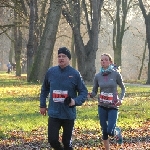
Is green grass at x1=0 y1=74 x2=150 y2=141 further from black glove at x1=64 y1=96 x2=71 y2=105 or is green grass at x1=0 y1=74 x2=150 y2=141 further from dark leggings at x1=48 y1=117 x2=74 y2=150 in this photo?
black glove at x1=64 y1=96 x2=71 y2=105

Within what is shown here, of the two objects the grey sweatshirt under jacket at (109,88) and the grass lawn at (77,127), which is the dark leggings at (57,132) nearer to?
the grey sweatshirt under jacket at (109,88)

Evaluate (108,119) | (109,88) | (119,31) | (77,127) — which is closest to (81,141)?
(108,119)

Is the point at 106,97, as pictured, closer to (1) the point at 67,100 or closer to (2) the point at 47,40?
(1) the point at 67,100

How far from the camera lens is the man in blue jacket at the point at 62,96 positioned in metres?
6.96

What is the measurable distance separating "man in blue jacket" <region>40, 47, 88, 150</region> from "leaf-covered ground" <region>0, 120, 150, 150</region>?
7.30 ft

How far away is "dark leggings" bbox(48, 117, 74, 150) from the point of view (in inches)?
274

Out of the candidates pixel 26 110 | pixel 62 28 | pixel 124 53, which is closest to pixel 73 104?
pixel 26 110

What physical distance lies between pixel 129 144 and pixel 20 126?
3.12 meters

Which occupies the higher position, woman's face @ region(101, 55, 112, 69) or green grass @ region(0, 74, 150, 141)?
woman's face @ region(101, 55, 112, 69)

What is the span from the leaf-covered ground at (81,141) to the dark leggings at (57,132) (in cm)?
214

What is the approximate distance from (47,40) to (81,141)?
18.6 m

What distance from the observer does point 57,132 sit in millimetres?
6977

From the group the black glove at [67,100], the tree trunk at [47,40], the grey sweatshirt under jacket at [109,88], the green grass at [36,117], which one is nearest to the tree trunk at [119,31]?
the tree trunk at [47,40]

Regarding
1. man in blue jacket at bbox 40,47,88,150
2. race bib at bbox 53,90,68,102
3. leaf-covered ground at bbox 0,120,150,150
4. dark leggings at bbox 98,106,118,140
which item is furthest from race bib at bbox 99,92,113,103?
race bib at bbox 53,90,68,102
